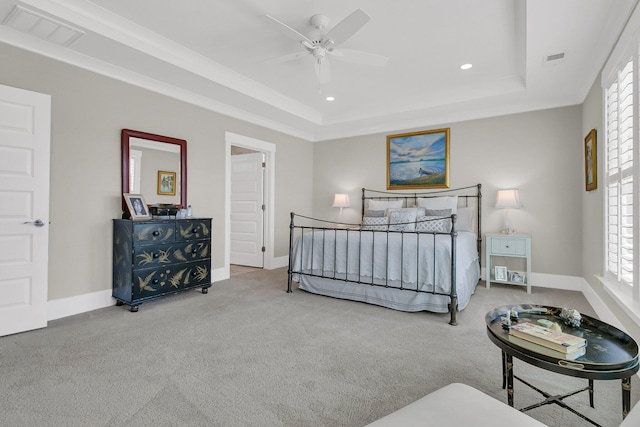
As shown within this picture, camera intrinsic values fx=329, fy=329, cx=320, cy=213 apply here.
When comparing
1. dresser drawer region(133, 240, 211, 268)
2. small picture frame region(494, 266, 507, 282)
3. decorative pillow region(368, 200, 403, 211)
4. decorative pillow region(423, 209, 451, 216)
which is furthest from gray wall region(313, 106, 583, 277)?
dresser drawer region(133, 240, 211, 268)

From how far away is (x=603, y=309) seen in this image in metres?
3.12

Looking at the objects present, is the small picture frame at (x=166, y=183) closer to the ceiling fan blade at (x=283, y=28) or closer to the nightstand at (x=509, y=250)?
the ceiling fan blade at (x=283, y=28)

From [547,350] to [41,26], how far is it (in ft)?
13.8

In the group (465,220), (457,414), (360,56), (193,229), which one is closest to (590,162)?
(465,220)

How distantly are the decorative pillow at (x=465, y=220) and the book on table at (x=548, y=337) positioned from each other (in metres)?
3.29

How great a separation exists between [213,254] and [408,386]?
11.4 feet

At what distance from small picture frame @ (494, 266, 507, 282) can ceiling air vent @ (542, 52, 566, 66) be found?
8.57ft

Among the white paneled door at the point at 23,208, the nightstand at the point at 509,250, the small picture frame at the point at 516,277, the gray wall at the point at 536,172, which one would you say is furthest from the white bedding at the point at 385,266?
the white paneled door at the point at 23,208

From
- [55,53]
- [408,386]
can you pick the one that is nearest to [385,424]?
[408,386]

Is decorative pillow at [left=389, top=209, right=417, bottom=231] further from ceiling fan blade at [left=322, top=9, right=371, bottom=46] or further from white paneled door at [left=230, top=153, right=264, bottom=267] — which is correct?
ceiling fan blade at [left=322, top=9, right=371, bottom=46]

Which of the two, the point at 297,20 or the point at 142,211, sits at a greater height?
the point at 297,20

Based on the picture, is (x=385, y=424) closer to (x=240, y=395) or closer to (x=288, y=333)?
(x=240, y=395)

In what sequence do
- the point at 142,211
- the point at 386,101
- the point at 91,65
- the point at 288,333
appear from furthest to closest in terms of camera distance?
the point at 386,101, the point at 142,211, the point at 91,65, the point at 288,333

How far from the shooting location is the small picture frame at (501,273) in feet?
15.0
